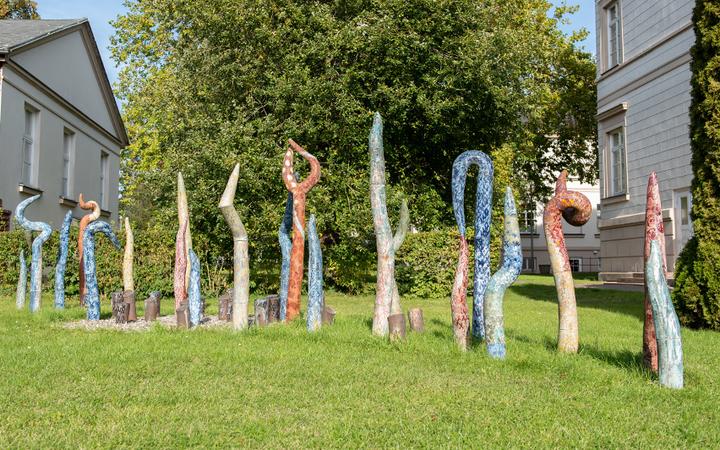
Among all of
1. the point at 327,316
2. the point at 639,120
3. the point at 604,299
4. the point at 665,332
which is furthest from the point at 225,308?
the point at 639,120

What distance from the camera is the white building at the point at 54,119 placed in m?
17.7

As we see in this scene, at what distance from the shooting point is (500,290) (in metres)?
6.33

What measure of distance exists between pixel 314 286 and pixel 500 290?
277cm

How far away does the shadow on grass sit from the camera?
40.0 feet

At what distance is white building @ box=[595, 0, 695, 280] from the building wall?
1712 centimetres

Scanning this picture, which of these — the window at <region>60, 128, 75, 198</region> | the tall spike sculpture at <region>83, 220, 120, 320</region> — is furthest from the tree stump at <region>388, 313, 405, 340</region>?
the window at <region>60, 128, 75, 198</region>

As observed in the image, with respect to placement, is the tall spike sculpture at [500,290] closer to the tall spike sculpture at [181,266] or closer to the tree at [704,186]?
the tree at [704,186]

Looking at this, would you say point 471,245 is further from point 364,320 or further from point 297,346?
point 297,346

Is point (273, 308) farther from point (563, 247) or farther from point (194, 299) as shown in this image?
point (563, 247)

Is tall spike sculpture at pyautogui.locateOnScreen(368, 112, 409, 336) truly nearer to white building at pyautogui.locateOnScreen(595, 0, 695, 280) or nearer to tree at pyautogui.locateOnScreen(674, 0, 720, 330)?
tree at pyautogui.locateOnScreen(674, 0, 720, 330)

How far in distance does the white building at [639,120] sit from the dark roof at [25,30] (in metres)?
17.0

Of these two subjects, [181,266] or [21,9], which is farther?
[21,9]

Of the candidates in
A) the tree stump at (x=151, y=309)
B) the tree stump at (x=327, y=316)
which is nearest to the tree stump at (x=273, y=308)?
the tree stump at (x=327, y=316)

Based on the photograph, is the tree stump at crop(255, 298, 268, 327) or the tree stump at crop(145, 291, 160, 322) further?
the tree stump at crop(145, 291, 160, 322)
